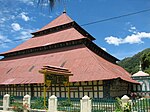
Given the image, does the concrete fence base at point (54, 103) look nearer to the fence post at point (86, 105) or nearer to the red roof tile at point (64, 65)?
the fence post at point (86, 105)

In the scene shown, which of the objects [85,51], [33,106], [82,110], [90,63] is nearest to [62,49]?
[85,51]

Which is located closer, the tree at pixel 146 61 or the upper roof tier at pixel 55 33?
the upper roof tier at pixel 55 33

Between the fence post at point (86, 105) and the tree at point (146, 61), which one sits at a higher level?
the tree at point (146, 61)

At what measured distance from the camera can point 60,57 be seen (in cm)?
2270

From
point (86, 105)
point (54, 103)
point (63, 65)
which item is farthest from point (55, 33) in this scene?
point (86, 105)

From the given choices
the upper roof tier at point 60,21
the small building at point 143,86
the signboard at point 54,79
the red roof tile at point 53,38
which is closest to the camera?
the signboard at point 54,79

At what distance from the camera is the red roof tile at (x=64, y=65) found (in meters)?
18.1

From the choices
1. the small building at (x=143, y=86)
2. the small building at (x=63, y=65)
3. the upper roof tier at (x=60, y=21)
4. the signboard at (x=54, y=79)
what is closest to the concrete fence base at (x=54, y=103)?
the signboard at (x=54, y=79)

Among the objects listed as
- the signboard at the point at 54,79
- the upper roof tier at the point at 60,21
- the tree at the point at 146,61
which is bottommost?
the signboard at the point at 54,79

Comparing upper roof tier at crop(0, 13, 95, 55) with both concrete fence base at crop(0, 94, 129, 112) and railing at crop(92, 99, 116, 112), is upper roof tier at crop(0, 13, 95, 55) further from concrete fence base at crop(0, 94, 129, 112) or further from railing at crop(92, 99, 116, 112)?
railing at crop(92, 99, 116, 112)

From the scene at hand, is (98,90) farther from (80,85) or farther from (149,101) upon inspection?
(149,101)

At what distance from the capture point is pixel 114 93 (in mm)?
19516

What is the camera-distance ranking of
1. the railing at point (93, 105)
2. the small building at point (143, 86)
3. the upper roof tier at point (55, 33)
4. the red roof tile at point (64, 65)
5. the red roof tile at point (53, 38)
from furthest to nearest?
the small building at point (143, 86) → the upper roof tier at point (55, 33) → the red roof tile at point (53, 38) → the red roof tile at point (64, 65) → the railing at point (93, 105)

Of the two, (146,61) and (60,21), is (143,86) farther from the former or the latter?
(146,61)
